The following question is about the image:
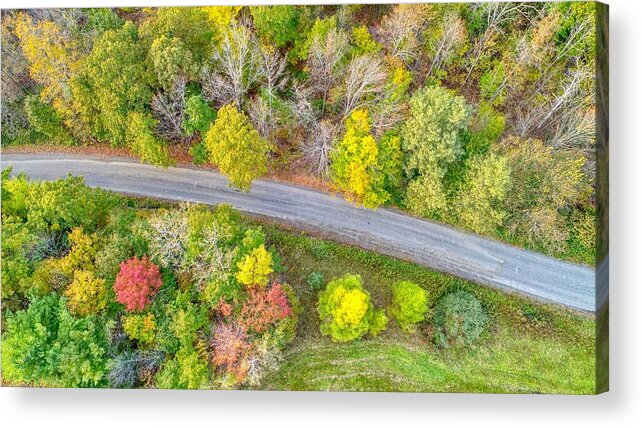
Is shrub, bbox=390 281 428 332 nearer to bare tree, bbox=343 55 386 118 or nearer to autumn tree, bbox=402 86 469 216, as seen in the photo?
autumn tree, bbox=402 86 469 216

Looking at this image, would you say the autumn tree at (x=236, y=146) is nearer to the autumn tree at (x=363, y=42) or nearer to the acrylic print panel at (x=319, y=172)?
the acrylic print panel at (x=319, y=172)

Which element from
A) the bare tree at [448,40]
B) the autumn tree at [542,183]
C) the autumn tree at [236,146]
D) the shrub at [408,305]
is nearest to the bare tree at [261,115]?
the autumn tree at [236,146]

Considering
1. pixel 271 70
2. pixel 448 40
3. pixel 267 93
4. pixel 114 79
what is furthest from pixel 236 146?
pixel 448 40

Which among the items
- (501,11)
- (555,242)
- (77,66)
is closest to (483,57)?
(501,11)

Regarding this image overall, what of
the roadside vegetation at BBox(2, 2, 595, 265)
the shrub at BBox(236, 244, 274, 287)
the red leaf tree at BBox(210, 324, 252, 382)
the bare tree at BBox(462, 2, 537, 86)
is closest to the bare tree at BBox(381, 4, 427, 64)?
the roadside vegetation at BBox(2, 2, 595, 265)

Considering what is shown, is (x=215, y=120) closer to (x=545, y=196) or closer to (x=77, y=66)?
(x=77, y=66)

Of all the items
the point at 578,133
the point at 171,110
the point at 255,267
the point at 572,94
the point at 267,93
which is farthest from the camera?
the point at 171,110

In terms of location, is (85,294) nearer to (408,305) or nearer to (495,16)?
(408,305)
